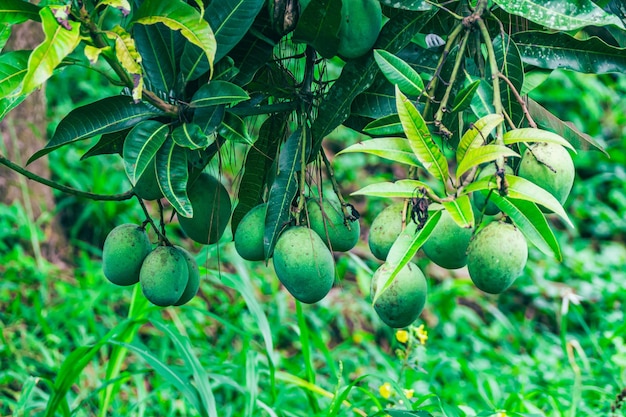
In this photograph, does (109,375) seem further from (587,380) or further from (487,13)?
(587,380)

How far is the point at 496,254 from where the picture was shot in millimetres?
862

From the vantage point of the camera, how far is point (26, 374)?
2252 mm

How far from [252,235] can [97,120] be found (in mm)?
263

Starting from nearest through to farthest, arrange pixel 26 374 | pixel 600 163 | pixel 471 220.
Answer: pixel 471 220 → pixel 26 374 → pixel 600 163

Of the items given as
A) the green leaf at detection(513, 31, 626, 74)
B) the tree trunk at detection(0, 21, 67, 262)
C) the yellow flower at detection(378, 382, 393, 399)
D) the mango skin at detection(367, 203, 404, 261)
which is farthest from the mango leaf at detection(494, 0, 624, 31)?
the tree trunk at detection(0, 21, 67, 262)

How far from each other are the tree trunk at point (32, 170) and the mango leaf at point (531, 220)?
2237mm

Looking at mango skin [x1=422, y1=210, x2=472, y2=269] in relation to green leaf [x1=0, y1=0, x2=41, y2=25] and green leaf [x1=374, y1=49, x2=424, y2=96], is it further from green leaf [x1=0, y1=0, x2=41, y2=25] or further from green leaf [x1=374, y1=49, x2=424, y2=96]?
green leaf [x1=0, y1=0, x2=41, y2=25]

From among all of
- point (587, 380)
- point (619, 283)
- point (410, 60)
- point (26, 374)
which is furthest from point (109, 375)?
point (619, 283)

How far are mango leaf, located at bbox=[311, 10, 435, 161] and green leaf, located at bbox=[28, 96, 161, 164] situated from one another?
235mm

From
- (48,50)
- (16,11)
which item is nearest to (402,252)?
(48,50)

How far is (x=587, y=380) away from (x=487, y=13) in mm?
1834

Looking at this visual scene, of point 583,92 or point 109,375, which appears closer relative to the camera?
point 109,375

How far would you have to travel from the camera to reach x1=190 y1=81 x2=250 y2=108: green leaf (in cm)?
91

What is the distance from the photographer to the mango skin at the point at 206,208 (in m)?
1.09
